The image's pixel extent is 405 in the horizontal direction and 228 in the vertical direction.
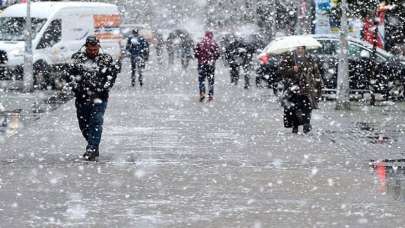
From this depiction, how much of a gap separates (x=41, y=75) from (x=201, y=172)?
1841 centimetres

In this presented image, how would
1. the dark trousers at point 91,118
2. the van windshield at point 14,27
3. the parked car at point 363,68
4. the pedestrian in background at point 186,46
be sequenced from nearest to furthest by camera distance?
the dark trousers at point 91,118, the parked car at point 363,68, the van windshield at point 14,27, the pedestrian in background at point 186,46

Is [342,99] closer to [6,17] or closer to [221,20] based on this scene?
[6,17]

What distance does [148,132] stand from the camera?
1759 cm

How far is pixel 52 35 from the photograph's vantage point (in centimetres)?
3127

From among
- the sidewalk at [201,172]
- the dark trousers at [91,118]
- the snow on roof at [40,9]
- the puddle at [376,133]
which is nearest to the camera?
the sidewalk at [201,172]

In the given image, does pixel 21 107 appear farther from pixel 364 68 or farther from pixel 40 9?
pixel 40 9

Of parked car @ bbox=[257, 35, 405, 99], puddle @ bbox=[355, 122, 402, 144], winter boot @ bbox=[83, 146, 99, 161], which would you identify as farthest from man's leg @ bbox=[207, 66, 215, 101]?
winter boot @ bbox=[83, 146, 99, 161]

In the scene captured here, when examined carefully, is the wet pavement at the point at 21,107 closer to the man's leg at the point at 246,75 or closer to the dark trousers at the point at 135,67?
the dark trousers at the point at 135,67

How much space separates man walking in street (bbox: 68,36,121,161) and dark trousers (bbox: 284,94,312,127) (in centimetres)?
439

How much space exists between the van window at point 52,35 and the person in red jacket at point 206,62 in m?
5.93

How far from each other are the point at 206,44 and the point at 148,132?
9.16m

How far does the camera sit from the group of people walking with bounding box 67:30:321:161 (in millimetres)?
14133

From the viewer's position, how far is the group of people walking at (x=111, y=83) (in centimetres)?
1413

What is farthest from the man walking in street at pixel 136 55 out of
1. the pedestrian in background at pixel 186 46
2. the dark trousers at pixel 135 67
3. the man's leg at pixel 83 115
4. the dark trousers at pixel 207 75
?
the man's leg at pixel 83 115
